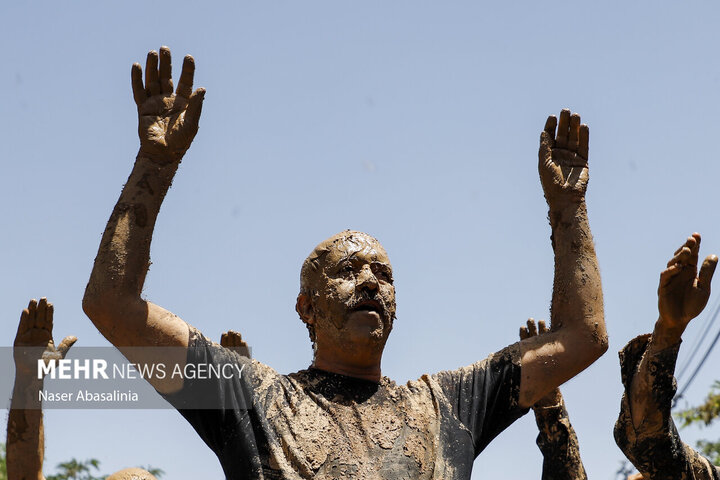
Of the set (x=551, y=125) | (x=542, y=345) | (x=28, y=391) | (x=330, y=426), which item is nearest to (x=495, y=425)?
(x=542, y=345)

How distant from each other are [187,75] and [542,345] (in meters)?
2.23

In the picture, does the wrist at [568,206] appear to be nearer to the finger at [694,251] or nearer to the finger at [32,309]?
the finger at [694,251]

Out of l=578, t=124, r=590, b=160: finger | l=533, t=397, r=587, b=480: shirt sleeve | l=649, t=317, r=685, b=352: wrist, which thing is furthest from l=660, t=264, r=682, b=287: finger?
l=533, t=397, r=587, b=480: shirt sleeve

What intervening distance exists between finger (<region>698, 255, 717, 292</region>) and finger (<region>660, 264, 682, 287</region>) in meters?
0.15

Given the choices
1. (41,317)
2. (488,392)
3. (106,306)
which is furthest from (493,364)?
(41,317)

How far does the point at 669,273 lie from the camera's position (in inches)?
290

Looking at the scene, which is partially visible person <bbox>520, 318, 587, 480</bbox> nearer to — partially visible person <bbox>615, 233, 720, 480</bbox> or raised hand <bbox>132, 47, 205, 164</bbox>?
partially visible person <bbox>615, 233, 720, 480</bbox>

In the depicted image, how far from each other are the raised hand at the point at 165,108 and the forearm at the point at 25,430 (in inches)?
103

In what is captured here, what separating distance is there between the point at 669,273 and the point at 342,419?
71.3 inches

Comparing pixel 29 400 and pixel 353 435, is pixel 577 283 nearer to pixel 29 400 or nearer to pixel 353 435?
pixel 353 435

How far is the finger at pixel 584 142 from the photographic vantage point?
7809 millimetres

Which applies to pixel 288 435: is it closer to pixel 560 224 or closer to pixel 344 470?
pixel 344 470

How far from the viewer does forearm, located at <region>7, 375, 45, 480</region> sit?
29.7ft

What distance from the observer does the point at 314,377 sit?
7.23 meters
